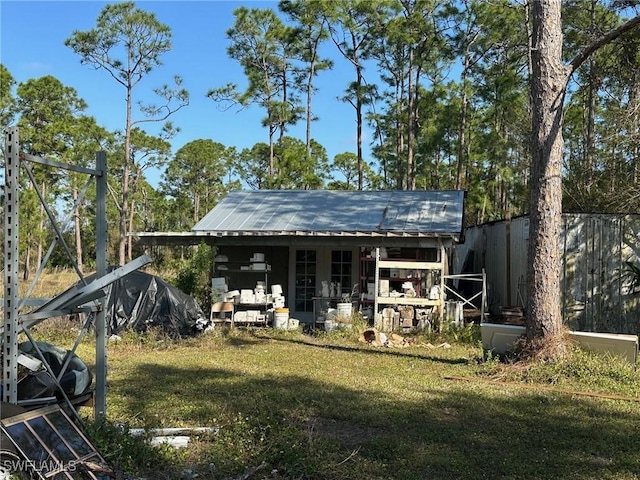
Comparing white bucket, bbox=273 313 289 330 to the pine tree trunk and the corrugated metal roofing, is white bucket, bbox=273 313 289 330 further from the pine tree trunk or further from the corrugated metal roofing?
the pine tree trunk

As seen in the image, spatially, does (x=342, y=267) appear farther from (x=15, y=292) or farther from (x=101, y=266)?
(x=15, y=292)

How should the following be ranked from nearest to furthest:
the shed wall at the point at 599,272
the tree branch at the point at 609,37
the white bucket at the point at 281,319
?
the tree branch at the point at 609,37 < the shed wall at the point at 599,272 < the white bucket at the point at 281,319

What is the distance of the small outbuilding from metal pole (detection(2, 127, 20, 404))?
8.87 metres

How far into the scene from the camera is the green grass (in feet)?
13.3

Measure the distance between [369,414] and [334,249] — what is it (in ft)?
26.6

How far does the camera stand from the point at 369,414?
18.5ft

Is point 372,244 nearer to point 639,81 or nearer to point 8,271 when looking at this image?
point 639,81

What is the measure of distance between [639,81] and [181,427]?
12437 millimetres

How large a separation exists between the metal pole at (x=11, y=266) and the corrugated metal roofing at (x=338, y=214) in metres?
9.27

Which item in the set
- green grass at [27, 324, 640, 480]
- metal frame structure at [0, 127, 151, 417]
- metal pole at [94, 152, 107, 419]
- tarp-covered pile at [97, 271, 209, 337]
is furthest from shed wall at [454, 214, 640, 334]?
metal frame structure at [0, 127, 151, 417]

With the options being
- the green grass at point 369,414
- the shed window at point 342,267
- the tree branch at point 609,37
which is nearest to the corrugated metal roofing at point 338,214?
the shed window at point 342,267

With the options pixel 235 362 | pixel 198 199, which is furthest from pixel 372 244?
pixel 198 199

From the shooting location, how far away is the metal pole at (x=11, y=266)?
2947mm

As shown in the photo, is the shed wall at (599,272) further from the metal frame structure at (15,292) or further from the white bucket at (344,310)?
the metal frame structure at (15,292)
